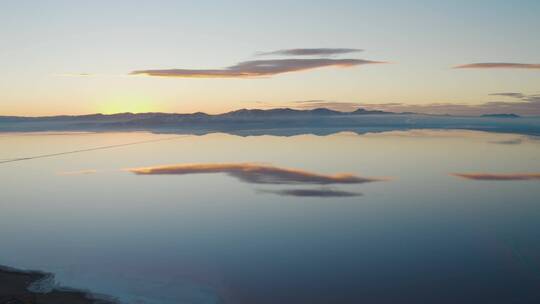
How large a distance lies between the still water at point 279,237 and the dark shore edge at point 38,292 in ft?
0.74

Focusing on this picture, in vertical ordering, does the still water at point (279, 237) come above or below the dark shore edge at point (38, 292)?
above

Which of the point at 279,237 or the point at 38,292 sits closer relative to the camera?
the point at 38,292

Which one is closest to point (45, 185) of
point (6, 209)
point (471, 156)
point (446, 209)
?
point (6, 209)

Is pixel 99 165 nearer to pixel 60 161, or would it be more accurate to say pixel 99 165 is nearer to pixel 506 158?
pixel 60 161

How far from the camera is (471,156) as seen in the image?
20.1 m

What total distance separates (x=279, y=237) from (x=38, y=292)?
146 inches

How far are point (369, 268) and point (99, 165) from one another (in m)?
14.5

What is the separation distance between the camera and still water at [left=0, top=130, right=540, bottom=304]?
20.4ft

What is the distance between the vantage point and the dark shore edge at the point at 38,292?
5766mm

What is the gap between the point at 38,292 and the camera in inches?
236

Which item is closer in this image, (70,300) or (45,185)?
(70,300)

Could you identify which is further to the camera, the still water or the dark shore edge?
the still water

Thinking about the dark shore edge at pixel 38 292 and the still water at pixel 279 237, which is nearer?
the dark shore edge at pixel 38 292

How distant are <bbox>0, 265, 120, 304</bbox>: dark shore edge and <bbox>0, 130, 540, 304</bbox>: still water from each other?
23 centimetres
